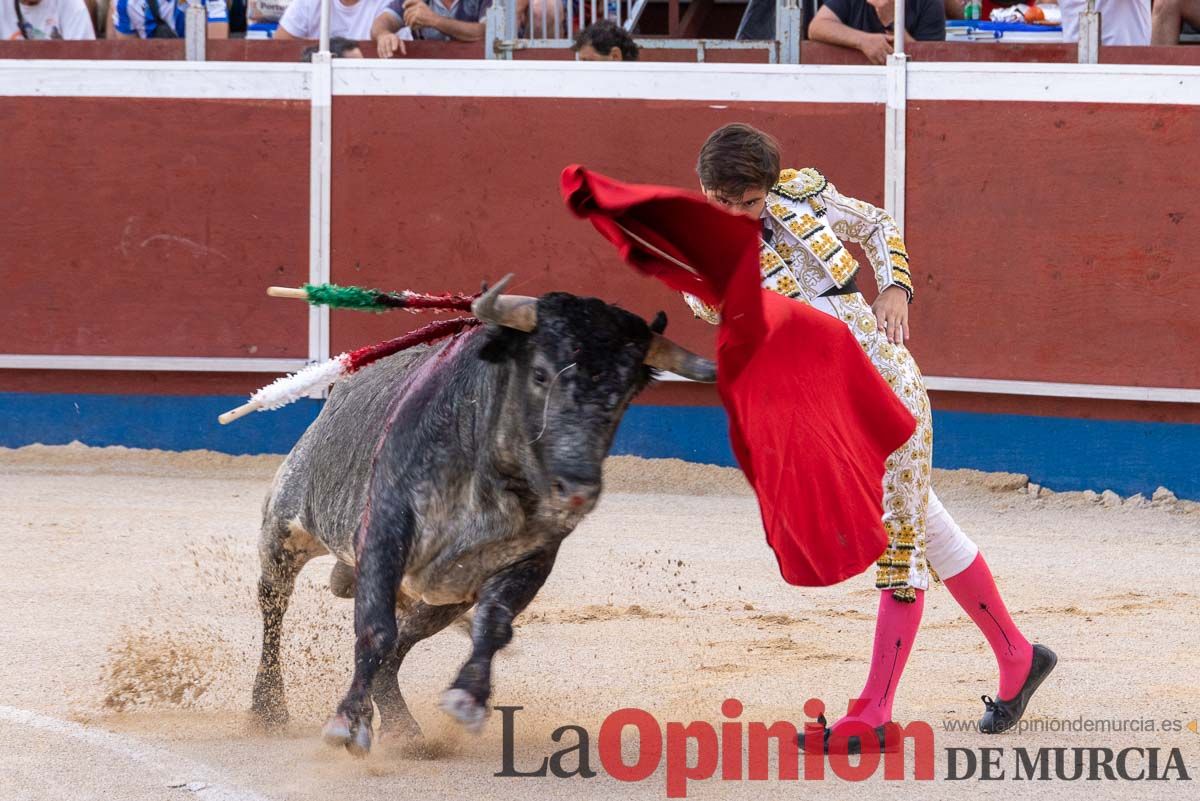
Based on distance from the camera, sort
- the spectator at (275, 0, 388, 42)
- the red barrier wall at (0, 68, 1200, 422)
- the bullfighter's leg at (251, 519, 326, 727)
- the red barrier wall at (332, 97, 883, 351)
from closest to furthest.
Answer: the bullfighter's leg at (251, 519, 326, 727) < the red barrier wall at (0, 68, 1200, 422) < the red barrier wall at (332, 97, 883, 351) < the spectator at (275, 0, 388, 42)

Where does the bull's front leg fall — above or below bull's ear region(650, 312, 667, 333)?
below

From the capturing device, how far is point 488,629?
3.01 meters

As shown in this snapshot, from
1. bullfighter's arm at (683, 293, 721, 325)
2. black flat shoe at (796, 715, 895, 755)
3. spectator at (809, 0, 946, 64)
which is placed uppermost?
spectator at (809, 0, 946, 64)

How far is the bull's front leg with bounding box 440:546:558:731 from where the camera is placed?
9.31ft

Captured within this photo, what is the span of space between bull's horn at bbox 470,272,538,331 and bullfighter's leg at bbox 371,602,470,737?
679 millimetres

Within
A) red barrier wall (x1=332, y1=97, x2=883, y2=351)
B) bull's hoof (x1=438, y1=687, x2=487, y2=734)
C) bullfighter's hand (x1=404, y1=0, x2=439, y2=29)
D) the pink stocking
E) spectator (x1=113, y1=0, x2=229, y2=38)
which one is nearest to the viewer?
bull's hoof (x1=438, y1=687, x2=487, y2=734)

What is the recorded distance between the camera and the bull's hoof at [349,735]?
113 inches

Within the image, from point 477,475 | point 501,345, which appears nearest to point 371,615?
point 477,475

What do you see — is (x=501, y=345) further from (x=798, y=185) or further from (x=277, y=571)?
(x=277, y=571)

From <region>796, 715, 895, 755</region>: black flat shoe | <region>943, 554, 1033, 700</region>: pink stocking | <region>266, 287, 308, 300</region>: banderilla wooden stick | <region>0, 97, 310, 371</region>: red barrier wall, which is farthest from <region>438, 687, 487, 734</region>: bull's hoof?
<region>0, 97, 310, 371</region>: red barrier wall

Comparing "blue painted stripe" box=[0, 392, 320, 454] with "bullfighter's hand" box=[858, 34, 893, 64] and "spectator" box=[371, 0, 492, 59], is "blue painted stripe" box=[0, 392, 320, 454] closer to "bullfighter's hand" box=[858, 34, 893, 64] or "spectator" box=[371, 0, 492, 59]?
"spectator" box=[371, 0, 492, 59]

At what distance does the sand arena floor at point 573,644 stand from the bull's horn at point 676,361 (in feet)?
2.27

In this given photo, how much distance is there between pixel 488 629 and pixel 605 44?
12.6 feet

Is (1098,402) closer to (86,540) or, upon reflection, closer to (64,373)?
(86,540)
